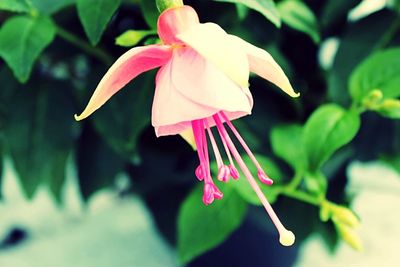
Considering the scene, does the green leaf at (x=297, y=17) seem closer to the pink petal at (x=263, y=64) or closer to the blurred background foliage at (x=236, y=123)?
the blurred background foliage at (x=236, y=123)

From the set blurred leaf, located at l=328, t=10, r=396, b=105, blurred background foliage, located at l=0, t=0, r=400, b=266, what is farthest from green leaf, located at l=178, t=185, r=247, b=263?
blurred leaf, located at l=328, t=10, r=396, b=105

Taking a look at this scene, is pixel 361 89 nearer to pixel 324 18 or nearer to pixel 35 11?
pixel 324 18

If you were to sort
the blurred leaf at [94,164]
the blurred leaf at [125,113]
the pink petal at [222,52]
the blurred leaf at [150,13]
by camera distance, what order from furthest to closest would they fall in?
1. the blurred leaf at [94,164]
2. the blurred leaf at [125,113]
3. the blurred leaf at [150,13]
4. the pink petal at [222,52]

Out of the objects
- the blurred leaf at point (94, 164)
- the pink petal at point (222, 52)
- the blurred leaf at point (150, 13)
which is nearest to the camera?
→ the pink petal at point (222, 52)

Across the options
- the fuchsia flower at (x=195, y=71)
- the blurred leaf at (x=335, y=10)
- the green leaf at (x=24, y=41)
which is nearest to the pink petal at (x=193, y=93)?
the fuchsia flower at (x=195, y=71)

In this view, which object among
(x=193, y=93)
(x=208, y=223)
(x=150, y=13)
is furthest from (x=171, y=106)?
(x=208, y=223)

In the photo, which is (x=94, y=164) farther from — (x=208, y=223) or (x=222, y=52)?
(x=222, y=52)
